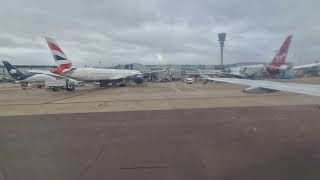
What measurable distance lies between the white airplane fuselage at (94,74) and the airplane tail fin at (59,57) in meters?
0.80

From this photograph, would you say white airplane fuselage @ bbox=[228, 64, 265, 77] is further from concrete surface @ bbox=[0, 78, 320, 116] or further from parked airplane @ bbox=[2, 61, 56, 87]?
parked airplane @ bbox=[2, 61, 56, 87]

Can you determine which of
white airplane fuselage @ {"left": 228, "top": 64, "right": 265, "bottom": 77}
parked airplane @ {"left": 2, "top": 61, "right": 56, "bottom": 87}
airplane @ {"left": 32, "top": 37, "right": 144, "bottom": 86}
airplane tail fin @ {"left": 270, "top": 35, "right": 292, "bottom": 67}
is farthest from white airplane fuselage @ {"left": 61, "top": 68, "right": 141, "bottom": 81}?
airplane tail fin @ {"left": 270, "top": 35, "right": 292, "bottom": 67}

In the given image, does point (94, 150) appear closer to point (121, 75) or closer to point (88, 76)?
point (88, 76)

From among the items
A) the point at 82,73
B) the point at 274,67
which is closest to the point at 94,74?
the point at 82,73

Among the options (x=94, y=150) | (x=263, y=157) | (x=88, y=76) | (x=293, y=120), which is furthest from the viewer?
(x=88, y=76)

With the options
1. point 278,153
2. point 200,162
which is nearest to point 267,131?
point 278,153

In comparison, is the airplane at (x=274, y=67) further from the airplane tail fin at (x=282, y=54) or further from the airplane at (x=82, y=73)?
the airplane at (x=82, y=73)

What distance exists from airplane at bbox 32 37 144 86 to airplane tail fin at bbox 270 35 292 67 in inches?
993

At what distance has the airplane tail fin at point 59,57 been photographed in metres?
41.7

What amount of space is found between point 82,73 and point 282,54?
32088mm

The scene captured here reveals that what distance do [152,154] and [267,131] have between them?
14.4 feet

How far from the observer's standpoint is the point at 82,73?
45.7m

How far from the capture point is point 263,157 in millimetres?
6504

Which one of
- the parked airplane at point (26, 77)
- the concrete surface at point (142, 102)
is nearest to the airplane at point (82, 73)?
the parked airplane at point (26, 77)
